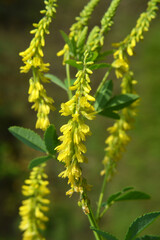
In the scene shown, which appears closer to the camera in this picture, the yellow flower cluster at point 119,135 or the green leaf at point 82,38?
the green leaf at point 82,38

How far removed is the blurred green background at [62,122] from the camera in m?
4.21

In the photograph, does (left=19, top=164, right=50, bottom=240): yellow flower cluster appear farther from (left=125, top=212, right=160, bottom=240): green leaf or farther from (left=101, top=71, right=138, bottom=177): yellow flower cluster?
(left=125, top=212, right=160, bottom=240): green leaf

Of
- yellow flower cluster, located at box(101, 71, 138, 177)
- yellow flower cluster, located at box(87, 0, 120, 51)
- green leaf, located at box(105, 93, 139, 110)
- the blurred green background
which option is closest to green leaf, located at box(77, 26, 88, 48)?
yellow flower cluster, located at box(87, 0, 120, 51)

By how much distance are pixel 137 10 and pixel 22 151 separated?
3404 mm

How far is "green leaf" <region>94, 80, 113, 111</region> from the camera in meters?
1.20

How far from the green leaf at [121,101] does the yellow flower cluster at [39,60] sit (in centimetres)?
24

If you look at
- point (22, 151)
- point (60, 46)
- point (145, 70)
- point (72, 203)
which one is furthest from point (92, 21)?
point (72, 203)

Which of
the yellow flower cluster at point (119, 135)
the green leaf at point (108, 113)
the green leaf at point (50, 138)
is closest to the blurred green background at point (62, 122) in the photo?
the yellow flower cluster at point (119, 135)

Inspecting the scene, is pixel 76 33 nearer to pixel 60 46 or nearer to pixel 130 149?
pixel 130 149

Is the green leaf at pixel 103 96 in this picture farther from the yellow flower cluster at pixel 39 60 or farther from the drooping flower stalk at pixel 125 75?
the yellow flower cluster at pixel 39 60

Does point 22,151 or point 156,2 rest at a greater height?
point 22,151

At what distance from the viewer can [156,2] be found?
44.4 inches

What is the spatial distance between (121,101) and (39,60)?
336mm

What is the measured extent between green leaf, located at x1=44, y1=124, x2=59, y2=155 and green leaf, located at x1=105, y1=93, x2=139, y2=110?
245 mm
